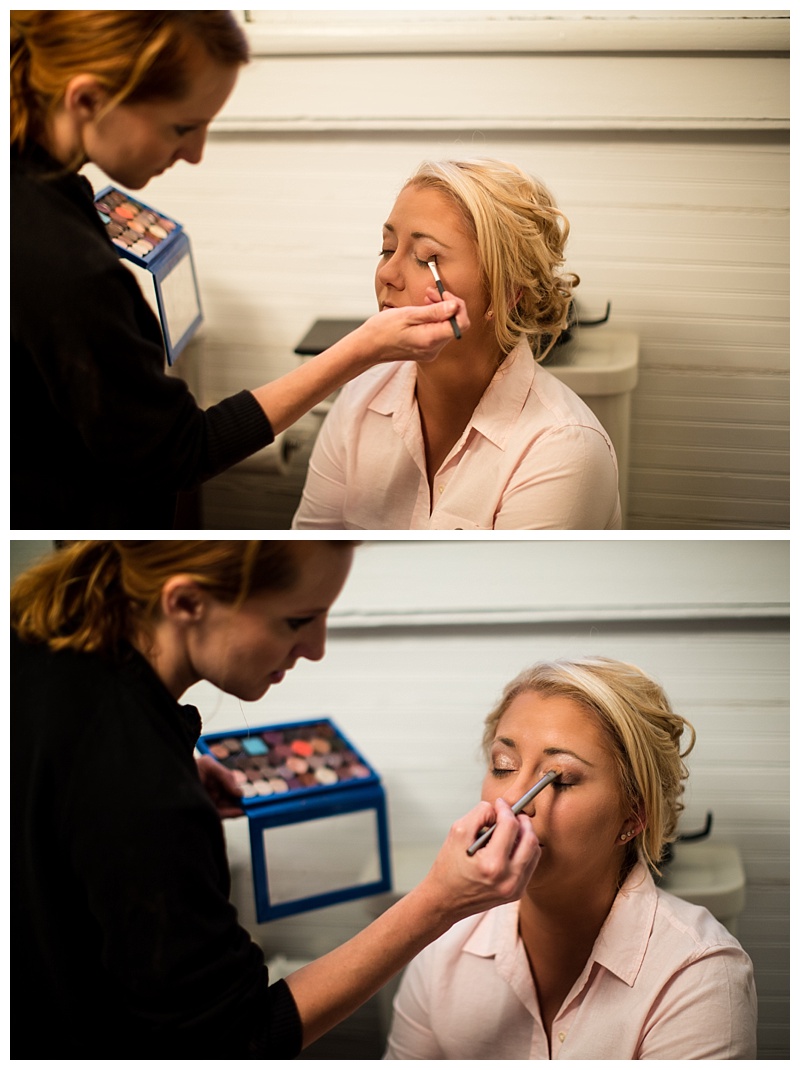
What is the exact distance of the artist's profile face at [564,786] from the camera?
0.90 m

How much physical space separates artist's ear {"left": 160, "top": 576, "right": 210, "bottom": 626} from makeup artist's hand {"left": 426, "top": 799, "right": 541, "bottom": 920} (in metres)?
0.28

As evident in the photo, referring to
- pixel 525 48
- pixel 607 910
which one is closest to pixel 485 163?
pixel 525 48

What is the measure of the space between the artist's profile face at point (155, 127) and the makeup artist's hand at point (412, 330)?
228 millimetres

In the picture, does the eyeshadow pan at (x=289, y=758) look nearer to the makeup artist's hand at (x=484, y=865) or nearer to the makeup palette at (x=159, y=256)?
the makeup artist's hand at (x=484, y=865)

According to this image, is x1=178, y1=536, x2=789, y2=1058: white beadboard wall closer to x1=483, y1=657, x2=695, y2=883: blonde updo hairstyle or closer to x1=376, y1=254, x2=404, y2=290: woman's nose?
x1=483, y1=657, x2=695, y2=883: blonde updo hairstyle

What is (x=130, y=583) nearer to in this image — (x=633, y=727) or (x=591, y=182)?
(x=633, y=727)

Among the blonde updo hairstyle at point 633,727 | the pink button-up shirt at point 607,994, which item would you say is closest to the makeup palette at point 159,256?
the blonde updo hairstyle at point 633,727

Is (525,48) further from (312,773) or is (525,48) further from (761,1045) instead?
(761,1045)

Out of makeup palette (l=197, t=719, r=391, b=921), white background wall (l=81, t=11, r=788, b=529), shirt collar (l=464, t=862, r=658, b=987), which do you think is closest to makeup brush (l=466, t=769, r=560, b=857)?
shirt collar (l=464, t=862, r=658, b=987)

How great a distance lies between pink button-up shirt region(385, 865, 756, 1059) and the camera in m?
0.90

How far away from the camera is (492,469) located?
41.0 inches

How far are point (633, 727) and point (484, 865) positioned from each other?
0.23 meters

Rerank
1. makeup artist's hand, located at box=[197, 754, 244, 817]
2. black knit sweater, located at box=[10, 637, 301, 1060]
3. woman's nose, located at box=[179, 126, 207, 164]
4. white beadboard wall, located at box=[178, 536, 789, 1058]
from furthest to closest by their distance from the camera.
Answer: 1. white beadboard wall, located at box=[178, 536, 789, 1058]
2. makeup artist's hand, located at box=[197, 754, 244, 817]
3. woman's nose, located at box=[179, 126, 207, 164]
4. black knit sweater, located at box=[10, 637, 301, 1060]

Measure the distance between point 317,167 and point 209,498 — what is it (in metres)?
0.48
